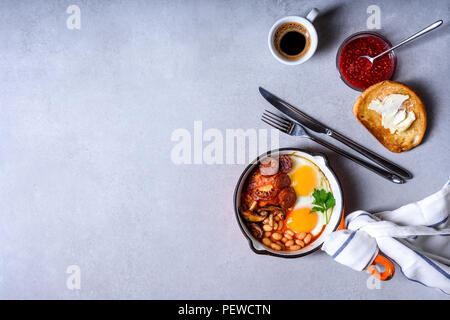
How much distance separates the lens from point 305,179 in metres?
1.12

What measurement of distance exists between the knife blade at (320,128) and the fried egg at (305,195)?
12 cm

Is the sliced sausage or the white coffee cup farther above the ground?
the white coffee cup

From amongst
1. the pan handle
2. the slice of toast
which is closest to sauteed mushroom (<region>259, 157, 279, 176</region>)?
the slice of toast

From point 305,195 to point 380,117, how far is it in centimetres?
35

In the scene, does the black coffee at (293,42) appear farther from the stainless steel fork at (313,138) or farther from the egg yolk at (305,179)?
the egg yolk at (305,179)

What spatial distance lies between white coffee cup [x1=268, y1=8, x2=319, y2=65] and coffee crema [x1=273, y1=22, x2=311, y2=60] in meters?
0.02

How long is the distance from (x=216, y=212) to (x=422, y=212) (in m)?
0.67

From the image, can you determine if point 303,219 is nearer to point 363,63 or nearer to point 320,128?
point 320,128

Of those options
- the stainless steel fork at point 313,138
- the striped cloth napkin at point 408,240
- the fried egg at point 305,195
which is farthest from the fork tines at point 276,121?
the striped cloth napkin at point 408,240

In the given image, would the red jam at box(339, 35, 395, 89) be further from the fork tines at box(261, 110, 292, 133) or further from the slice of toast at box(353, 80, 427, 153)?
the fork tines at box(261, 110, 292, 133)

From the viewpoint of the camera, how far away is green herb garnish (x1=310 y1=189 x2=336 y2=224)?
42.6 inches

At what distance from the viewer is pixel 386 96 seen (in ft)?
3.55

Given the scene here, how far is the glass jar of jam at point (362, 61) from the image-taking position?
3.64ft
